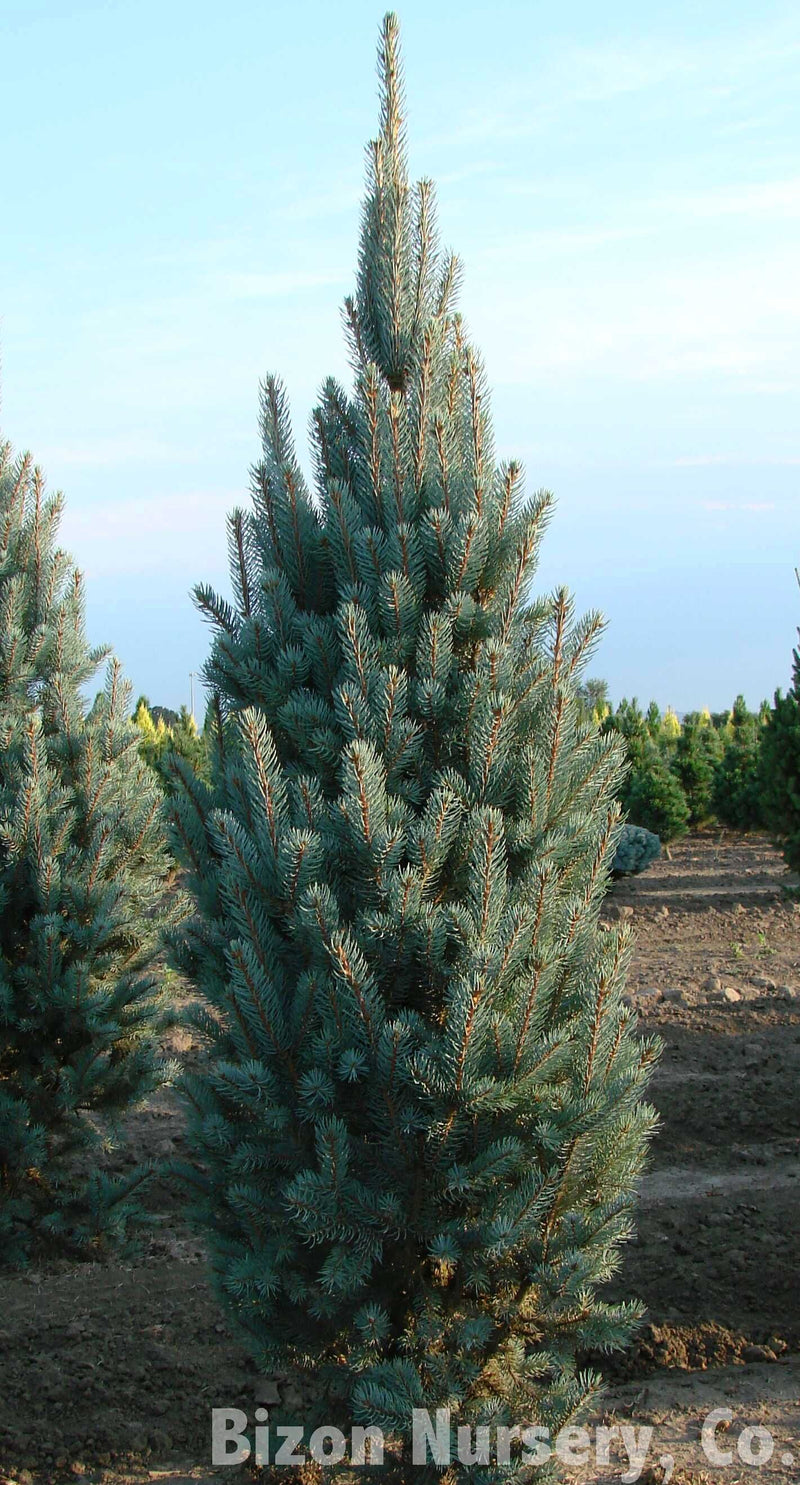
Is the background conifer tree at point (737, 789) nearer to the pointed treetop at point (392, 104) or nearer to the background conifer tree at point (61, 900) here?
the background conifer tree at point (61, 900)

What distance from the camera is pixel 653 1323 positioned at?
5.08 metres

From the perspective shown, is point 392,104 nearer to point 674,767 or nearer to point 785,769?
point 785,769

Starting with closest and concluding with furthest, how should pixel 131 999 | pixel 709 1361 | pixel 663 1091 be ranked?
pixel 709 1361 < pixel 131 999 < pixel 663 1091

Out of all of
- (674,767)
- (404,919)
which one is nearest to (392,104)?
(404,919)

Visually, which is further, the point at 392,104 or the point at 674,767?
the point at 674,767

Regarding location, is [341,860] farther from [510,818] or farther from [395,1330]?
[395,1330]

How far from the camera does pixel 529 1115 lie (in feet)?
11.0

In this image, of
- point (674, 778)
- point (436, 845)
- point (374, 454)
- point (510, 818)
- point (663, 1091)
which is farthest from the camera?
point (674, 778)

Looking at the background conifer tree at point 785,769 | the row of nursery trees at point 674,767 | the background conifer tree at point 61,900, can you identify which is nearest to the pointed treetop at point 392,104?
the background conifer tree at point 61,900

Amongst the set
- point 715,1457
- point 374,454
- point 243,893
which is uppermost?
point 374,454

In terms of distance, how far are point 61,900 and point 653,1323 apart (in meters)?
3.38

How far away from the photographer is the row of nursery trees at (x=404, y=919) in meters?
3.21

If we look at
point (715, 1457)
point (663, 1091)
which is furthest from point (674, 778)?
point (715, 1457)

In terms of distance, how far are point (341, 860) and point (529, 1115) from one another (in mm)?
877
